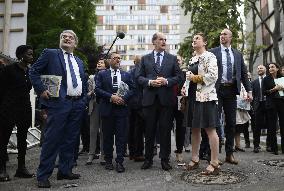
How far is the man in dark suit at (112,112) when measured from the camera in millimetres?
6828

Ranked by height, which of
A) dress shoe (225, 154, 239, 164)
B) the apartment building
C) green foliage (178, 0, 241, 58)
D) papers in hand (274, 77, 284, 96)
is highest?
the apartment building

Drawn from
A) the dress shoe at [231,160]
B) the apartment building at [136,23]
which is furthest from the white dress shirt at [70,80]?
the apartment building at [136,23]

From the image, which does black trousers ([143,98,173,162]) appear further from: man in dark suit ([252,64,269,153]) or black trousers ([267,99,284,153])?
man in dark suit ([252,64,269,153])

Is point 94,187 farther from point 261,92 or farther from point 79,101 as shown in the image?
point 261,92

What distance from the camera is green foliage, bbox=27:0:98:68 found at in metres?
23.5

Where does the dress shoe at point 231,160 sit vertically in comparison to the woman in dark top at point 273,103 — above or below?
below

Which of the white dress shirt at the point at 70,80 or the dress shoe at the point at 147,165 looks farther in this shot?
the dress shoe at the point at 147,165

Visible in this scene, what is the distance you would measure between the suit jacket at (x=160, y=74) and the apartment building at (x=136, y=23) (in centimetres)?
8683

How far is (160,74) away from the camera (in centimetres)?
677

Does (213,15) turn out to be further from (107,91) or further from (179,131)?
(107,91)

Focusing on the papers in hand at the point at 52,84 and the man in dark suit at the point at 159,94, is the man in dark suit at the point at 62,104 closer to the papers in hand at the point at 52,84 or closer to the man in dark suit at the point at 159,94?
the papers in hand at the point at 52,84

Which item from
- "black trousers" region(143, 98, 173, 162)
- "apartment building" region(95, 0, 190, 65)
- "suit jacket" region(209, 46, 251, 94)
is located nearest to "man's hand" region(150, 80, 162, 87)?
"black trousers" region(143, 98, 173, 162)

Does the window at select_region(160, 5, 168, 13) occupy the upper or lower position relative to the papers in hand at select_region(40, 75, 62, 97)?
upper

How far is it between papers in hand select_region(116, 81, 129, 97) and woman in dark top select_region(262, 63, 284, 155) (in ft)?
11.8
